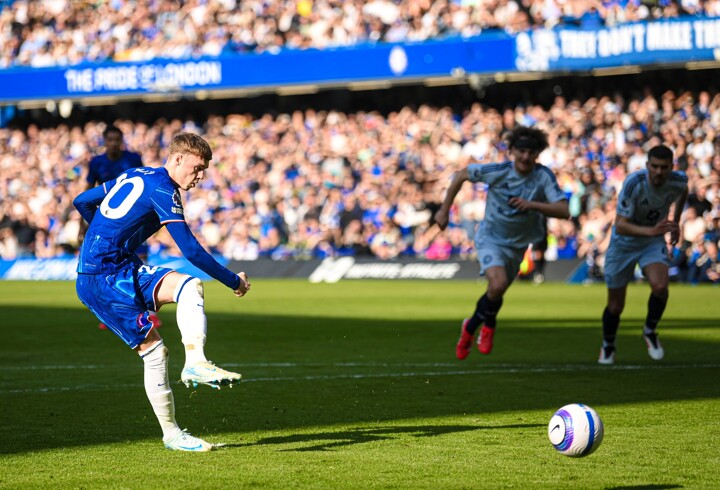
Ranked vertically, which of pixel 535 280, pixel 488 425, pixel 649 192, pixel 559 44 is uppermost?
pixel 559 44

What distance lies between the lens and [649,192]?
12.3 meters

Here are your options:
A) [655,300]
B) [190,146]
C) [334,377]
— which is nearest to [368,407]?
[334,377]

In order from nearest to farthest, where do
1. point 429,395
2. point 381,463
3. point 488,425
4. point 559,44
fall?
point 381,463, point 488,425, point 429,395, point 559,44

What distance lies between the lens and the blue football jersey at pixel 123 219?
709 cm

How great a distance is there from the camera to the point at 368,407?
29.8ft

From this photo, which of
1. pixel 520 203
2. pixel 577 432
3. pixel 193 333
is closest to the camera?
pixel 577 432

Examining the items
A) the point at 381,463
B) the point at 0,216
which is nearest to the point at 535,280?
the point at 0,216

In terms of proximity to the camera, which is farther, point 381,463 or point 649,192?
point 649,192

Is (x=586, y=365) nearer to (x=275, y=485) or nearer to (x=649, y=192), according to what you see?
(x=649, y=192)

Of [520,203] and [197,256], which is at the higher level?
[197,256]

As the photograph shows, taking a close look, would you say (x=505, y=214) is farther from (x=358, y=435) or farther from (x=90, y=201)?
(x=90, y=201)

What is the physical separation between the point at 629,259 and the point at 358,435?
5.52 metres

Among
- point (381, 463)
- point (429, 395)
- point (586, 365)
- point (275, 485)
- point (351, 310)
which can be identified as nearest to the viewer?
point (275, 485)

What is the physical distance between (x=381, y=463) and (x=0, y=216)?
33816 mm
